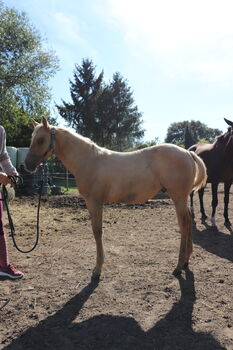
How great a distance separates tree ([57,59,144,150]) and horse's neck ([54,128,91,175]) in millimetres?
32428

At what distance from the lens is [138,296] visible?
10.5 feet

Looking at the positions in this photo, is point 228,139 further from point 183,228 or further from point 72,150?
point 72,150

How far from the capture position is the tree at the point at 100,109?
3616 cm

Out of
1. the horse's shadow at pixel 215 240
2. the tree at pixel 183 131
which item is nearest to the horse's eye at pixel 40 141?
the horse's shadow at pixel 215 240

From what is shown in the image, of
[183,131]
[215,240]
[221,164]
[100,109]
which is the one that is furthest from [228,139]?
[183,131]

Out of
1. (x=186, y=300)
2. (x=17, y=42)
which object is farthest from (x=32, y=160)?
(x=17, y=42)

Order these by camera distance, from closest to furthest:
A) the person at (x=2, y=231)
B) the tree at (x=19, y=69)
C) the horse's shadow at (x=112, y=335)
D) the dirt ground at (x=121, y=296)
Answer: the horse's shadow at (x=112, y=335), the dirt ground at (x=121, y=296), the person at (x=2, y=231), the tree at (x=19, y=69)

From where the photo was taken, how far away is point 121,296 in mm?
3211

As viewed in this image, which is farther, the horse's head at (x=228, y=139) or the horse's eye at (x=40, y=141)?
the horse's head at (x=228, y=139)

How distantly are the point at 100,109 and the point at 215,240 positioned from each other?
109 feet

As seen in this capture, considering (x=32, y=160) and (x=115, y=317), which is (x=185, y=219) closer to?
(x=115, y=317)

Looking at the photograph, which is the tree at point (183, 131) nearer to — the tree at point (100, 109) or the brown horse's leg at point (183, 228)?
the tree at point (100, 109)

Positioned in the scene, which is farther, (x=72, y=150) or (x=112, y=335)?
(x=72, y=150)

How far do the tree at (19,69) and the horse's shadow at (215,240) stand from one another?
1645 centimetres
